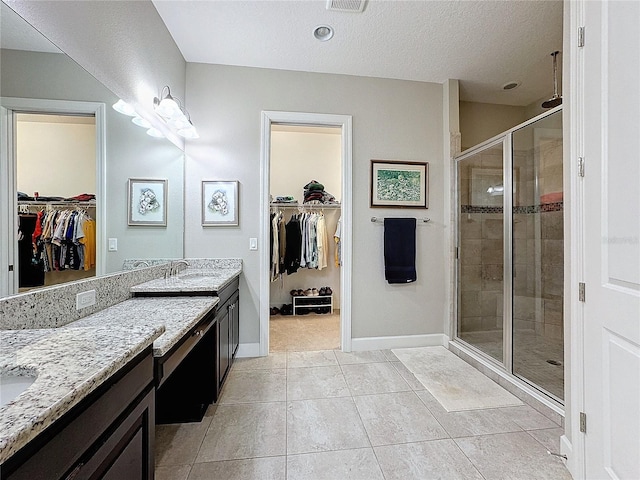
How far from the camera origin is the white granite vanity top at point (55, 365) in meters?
0.49

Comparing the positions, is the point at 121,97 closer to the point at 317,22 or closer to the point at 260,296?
the point at 317,22

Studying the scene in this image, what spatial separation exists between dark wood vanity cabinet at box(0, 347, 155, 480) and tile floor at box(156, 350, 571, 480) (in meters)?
0.68

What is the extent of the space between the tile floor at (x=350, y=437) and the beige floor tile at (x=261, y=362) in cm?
23

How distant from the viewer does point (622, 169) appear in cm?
110

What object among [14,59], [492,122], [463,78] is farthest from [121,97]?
[492,122]

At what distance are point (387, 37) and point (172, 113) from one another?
1.85 m

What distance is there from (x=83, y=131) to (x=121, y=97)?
18.0 inches

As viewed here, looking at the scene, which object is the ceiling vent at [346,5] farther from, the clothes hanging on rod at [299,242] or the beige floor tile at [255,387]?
the beige floor tile at [255,387]

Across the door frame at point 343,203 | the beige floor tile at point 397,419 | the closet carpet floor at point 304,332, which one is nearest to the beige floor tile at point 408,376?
the beige floor tile at point 397,419

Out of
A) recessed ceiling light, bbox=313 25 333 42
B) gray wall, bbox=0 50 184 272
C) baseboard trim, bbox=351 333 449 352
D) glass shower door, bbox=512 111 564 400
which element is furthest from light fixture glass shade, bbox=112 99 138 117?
glass shower door, bbox=512 111 564 400

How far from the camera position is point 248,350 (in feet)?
8.95

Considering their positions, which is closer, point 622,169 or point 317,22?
point 622,169

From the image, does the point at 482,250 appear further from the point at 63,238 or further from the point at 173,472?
the point at 63,238

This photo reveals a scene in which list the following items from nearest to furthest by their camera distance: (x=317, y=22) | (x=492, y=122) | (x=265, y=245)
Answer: (x=317, y=22) → (x=265, y=245) → (x=492, y=122)
